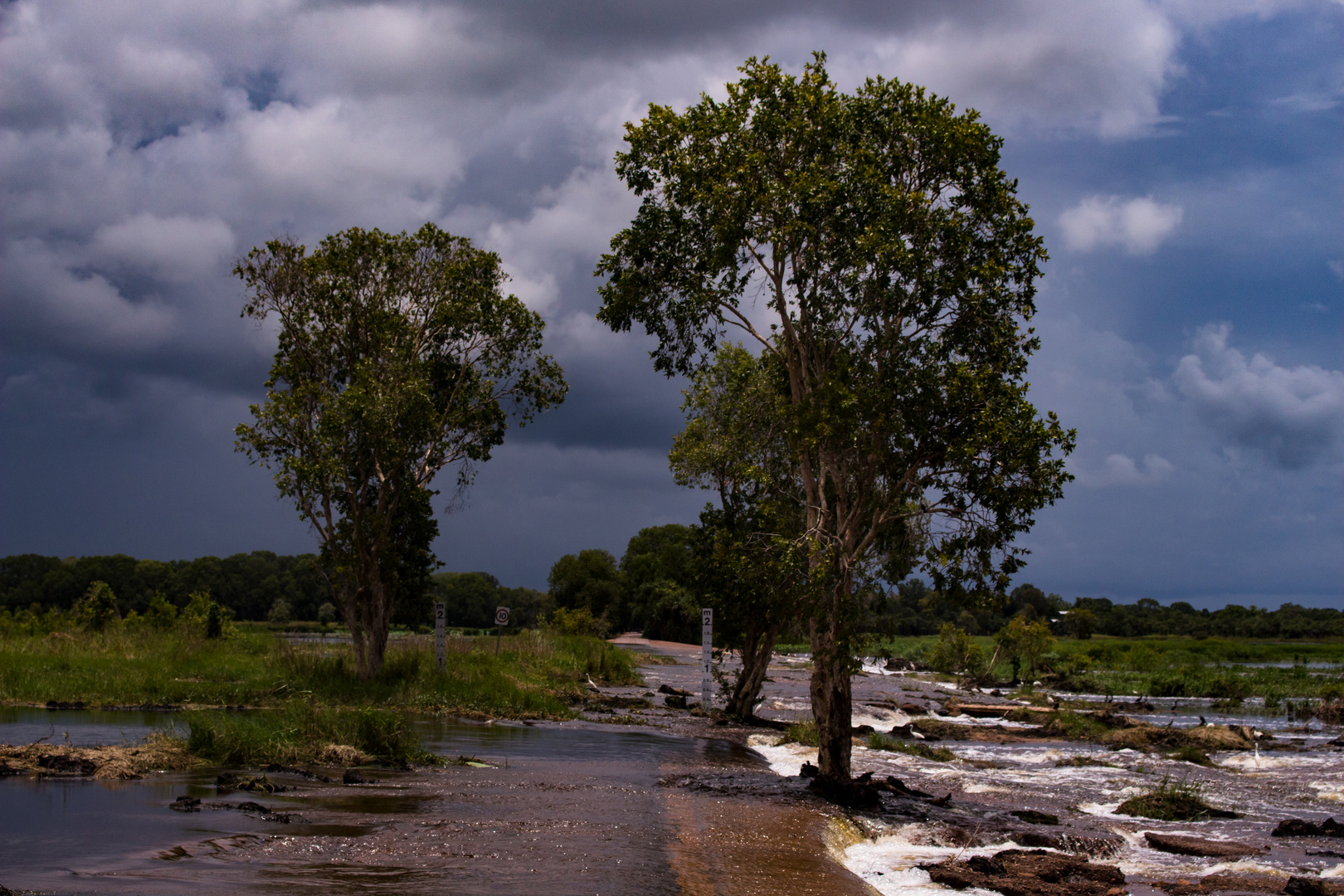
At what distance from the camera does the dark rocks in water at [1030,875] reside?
353 inches

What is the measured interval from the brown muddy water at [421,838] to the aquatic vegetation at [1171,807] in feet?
18.2

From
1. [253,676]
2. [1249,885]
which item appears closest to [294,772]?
[1249,885]

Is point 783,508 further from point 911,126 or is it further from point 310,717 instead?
point 310,717

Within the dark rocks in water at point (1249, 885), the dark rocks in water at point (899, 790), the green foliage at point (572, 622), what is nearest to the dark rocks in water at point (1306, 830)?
the dark rocks in water at point (1249, 885)

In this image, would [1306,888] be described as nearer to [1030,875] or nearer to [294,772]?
[1030,875]

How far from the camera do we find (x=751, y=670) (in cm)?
2439

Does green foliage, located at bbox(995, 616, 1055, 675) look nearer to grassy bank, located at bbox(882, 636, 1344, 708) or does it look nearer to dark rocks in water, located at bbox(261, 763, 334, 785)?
grassy bank, located at bbox(882, 636, 1344, 708)

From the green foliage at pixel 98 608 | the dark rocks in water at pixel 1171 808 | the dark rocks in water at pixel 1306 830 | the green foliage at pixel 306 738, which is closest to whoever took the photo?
the green foliage at pixel 306 738

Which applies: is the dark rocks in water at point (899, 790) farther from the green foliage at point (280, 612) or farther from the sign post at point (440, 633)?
the green foliage at point (280, 612)

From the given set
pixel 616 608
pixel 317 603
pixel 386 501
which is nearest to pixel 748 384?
pixel 386 501

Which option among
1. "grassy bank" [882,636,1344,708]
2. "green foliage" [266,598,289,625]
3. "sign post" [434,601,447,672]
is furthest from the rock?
"green foliage" [266,598,289,625]

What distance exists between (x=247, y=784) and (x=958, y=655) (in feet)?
166

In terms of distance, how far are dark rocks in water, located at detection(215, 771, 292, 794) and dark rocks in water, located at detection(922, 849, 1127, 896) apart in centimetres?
725

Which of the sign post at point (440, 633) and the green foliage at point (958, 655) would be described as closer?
the sign post at point (440, 633)
